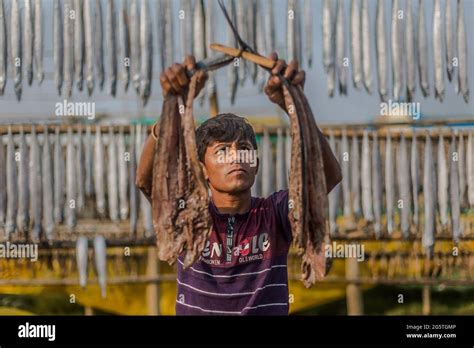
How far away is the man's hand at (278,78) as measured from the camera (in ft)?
11.9

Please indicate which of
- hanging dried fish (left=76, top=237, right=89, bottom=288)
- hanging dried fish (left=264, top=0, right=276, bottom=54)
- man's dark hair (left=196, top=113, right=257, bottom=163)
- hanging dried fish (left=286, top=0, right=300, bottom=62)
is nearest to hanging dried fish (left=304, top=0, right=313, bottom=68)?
hanging dried fish (left=286, top=0, right=300, bottom=62)

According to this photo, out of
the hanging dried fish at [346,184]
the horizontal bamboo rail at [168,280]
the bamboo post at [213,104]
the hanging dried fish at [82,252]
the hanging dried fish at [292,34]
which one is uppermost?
the hanging dried fish at [292,34]

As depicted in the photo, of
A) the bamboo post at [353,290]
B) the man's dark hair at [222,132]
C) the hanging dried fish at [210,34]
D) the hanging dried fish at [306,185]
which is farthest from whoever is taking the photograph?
the bamboo post at [353,290]

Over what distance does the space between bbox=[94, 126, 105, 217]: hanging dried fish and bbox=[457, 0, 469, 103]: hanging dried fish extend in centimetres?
163

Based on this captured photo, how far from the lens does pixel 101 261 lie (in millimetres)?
4145

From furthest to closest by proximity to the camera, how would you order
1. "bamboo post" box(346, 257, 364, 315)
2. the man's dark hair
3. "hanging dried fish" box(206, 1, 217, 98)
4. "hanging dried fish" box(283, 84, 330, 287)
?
"bamboo post" box(346, 257, 364, 315) → "hanging dried fish" box(206, 1, 217, 98) → the man's dark hair → "hanging dried fish" box(283, 84, 330, 287)

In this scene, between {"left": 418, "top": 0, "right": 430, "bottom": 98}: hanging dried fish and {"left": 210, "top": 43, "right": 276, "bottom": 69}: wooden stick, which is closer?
{"left": 210, "top": 43, "right": 276, "bottom": 69}: wooden stick

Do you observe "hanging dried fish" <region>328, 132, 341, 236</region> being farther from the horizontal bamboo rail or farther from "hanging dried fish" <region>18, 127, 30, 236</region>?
"hanging dried fish" <region>18, 127, 30, 236</region>

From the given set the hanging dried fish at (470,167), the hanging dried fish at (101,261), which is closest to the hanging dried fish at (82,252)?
the hanging dried fish at (101,261)

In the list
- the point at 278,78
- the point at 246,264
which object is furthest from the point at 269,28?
the point at 246,264

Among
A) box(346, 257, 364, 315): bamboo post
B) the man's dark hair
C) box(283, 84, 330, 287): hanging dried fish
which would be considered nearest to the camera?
box(283, 84, 330, 287): hanging dried fish

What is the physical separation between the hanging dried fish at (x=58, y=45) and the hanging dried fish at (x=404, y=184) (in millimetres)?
1560

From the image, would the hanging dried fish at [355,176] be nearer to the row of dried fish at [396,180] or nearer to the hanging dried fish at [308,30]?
the row of dried fish at [396,180]

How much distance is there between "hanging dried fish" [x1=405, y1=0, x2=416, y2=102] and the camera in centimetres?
407
